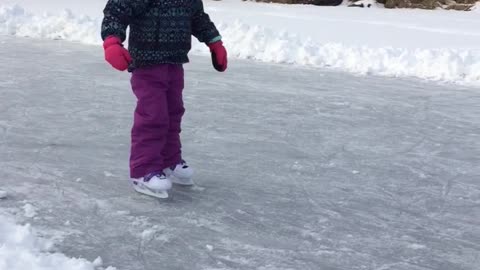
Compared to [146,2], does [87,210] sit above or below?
below

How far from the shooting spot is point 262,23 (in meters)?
11.2

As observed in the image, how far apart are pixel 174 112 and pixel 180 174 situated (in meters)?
0.30

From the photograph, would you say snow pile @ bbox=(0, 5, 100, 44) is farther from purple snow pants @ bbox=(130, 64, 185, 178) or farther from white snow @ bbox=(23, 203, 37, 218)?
white snow @ bbox=(23, 203, 37, 218)

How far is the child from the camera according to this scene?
2908 mm

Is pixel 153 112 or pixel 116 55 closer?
pixel 116 55

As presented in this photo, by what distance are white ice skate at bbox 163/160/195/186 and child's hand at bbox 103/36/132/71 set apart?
0.69 metres

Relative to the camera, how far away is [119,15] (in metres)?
2.80

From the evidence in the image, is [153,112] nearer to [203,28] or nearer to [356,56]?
[203,28]

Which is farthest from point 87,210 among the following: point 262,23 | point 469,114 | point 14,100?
point 262,23

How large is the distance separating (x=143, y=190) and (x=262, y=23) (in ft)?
27.8

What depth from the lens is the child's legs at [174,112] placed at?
10.1 feet

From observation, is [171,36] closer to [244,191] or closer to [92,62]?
[244,191]

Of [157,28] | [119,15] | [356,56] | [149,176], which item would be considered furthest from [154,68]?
[356,56]

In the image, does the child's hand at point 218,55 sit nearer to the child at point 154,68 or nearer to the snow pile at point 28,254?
the child at point 154,68
